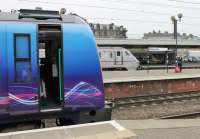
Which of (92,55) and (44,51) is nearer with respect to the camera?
(92,55)

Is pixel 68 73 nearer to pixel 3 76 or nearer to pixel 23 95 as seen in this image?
pixel 23 95

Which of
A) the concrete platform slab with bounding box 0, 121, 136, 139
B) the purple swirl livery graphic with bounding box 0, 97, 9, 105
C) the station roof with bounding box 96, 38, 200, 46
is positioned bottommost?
the concrete platform slab with bounding box 0, 121, 136, 139

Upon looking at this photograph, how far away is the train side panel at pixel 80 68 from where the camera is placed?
25.0 ft

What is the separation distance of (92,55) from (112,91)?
43.2 ft

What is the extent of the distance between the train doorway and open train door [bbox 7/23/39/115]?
1.12 ft

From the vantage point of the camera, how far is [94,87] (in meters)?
7.92

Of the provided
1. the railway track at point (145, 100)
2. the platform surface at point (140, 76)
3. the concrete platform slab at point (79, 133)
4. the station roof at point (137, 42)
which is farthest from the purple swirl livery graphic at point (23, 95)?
the station roof at point (137, 42)

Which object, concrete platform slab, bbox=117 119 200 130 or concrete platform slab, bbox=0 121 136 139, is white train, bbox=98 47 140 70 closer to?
concrete platform slab, bbox=117 119 200 130

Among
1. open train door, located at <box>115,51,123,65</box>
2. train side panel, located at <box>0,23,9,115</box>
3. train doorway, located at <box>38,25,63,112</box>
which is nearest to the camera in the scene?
train side panel, located at <box>0,23,9,115</box>

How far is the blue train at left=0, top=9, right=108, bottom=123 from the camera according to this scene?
7219 mm

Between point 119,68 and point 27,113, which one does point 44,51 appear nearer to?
point 27,113

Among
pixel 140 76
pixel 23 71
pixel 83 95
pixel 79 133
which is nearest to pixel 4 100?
pixel 23 71

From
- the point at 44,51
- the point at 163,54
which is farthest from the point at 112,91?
the point at 163,54

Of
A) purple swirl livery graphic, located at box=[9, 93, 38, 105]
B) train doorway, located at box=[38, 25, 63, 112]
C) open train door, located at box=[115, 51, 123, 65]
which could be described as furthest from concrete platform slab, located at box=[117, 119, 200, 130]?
open train door, located at box=[115, 51, 123, 65]
